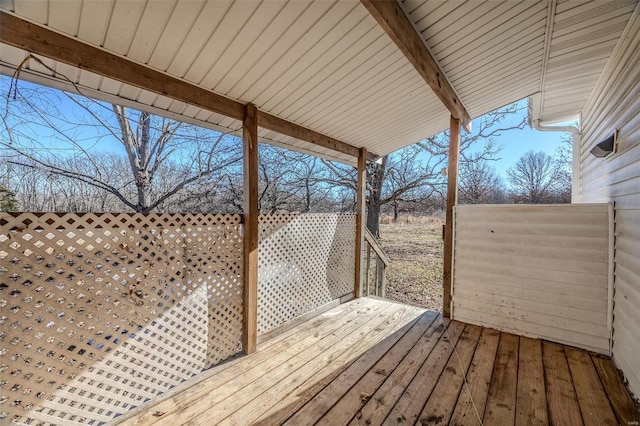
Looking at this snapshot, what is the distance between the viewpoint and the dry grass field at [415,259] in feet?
20.6

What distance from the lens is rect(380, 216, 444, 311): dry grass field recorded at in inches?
247

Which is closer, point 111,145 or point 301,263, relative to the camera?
point 301,263

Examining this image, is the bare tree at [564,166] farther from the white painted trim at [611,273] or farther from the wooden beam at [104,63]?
the wooden beam at [104,63]

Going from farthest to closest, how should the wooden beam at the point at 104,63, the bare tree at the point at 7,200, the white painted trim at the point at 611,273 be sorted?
the bare tree at the point at 7,200 < the white painted trim at the point at 611,273 < the wooden beam at the point at 104,63

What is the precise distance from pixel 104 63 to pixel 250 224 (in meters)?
1.59

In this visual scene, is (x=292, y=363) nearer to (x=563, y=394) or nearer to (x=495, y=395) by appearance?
(x=495, y=395)

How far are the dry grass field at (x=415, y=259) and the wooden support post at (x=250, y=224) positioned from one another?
4066mm

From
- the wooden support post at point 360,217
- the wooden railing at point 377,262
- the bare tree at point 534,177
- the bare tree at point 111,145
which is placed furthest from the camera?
the bare tree at point 534,177

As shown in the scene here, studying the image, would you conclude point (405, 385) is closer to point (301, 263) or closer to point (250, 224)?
point (301, 263)

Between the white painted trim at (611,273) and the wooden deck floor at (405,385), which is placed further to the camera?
the white painted trim at (611,273)

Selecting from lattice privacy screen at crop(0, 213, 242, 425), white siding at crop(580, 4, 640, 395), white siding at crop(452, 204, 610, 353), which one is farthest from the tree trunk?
lattice privacy screen at crop(0, 213, 242, 425)

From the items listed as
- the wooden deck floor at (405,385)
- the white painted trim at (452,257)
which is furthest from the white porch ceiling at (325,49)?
the wooden deck floor at (405,385)

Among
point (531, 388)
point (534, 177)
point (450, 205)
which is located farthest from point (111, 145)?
point (534, 177)

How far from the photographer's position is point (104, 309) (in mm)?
1813
